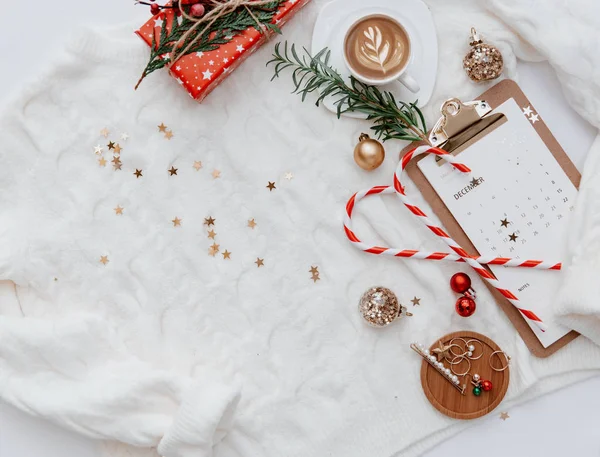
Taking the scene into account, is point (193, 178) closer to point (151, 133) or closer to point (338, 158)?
point (151, 133)

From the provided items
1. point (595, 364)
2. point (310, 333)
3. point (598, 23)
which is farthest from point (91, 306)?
point (598, 23)

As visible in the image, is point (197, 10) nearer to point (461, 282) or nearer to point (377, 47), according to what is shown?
Result: point (377, 47)

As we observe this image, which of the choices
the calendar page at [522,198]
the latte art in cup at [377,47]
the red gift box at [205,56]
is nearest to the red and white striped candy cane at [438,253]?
the calendar page at [522,198]

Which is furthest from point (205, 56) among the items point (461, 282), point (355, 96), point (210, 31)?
point (461, 282)

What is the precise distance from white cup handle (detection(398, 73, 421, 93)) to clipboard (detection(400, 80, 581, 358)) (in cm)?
8

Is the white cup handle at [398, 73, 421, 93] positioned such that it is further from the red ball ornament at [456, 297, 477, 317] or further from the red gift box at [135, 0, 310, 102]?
the red ball ornament at [456, 297, 477, 317]

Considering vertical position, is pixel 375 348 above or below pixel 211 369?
below

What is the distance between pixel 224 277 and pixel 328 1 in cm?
53

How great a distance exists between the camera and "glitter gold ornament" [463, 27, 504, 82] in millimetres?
1017

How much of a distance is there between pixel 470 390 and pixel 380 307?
217mm

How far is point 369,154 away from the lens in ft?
3.32

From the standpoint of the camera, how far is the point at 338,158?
3.46 ft

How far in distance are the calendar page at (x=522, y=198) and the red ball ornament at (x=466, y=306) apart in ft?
0.23

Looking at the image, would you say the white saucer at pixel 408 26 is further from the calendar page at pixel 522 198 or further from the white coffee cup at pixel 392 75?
the calendar page at pixel 522 198
